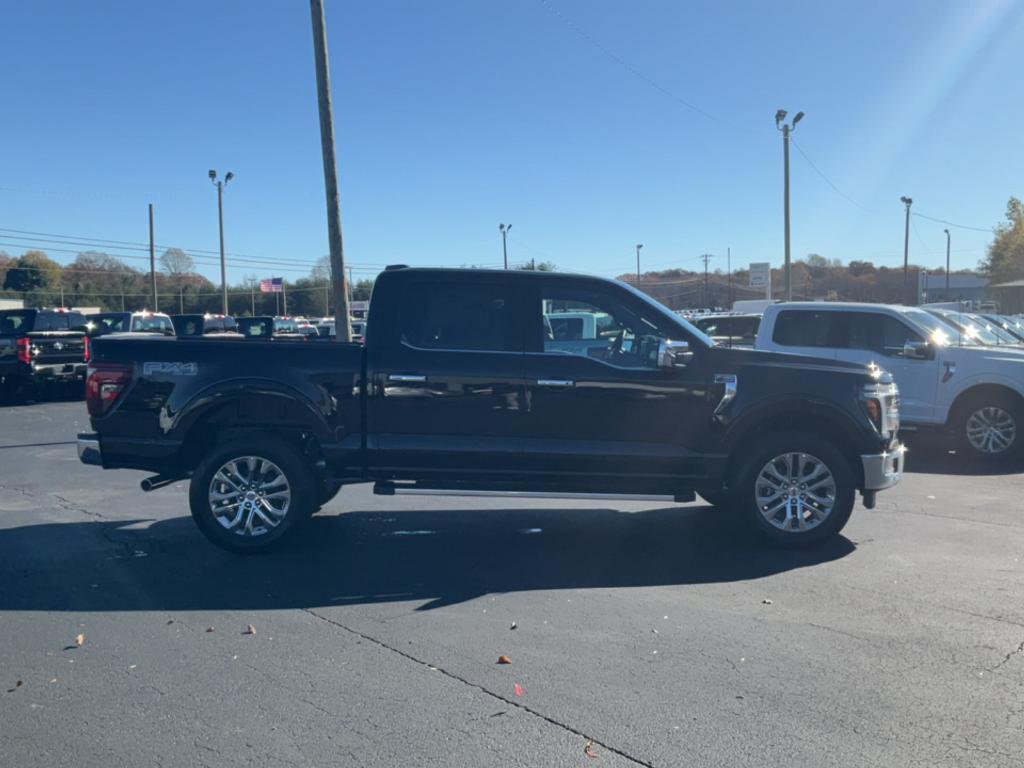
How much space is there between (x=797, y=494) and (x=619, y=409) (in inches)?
59.3

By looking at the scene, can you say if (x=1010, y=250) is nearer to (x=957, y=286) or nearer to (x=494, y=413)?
(x=957, y=286)

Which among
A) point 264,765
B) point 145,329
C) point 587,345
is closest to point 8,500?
point 587,345

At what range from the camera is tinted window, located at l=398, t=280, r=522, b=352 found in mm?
7004

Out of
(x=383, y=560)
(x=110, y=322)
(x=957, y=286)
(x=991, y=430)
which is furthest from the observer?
(x=957, y=286)

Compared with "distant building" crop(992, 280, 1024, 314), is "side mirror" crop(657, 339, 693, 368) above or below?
below

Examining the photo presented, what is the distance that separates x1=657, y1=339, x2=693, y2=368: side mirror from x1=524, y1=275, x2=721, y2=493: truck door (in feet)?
0.15

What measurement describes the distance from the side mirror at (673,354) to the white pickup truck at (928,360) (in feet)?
18.1

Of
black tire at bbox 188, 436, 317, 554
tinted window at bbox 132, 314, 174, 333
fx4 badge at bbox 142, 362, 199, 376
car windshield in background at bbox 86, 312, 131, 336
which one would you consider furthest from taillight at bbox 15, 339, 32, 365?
black tire at bbox 188, 436, 317, 554

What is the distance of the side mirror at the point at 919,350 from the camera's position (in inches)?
446

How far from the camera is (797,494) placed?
6.96 m

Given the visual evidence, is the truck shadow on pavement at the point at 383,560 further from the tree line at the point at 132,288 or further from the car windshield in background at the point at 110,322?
the tree line at the point at 132,288

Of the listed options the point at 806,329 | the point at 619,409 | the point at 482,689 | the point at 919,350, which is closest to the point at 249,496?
the point at 619,409

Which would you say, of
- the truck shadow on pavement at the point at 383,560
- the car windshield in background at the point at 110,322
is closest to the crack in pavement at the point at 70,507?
the truck shadow on pavement at the point at 383,560

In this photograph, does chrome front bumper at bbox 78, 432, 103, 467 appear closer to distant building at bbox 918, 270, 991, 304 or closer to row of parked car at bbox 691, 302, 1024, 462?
row of parked car at bbox 691, 302, 1024, 462
